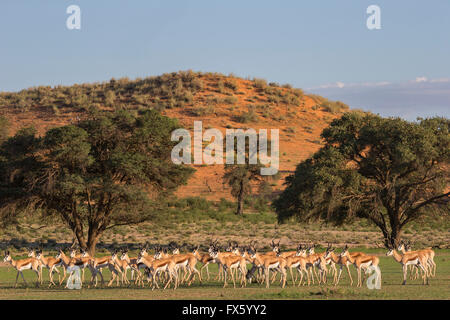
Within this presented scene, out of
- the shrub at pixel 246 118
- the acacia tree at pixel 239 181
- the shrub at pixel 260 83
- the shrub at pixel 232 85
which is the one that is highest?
the shrub at pixel 260 83

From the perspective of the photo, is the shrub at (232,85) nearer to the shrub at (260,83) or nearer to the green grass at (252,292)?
the shrub at (260,83)

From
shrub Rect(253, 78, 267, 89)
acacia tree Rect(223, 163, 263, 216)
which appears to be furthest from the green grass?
shrub Rect(253, 78, 267, 89)

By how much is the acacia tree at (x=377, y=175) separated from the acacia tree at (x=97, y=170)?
7886mm

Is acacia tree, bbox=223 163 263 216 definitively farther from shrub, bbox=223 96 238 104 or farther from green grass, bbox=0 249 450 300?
green grass, bbox=0 249 450 300

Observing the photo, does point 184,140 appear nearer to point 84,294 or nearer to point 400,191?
point 400,191

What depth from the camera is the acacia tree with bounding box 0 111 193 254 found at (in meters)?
34.5

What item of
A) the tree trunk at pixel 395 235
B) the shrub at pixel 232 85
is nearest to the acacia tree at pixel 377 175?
the tree trunk at pixel 395 235

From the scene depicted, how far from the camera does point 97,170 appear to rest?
121 ft

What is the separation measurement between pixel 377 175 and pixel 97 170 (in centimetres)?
1719

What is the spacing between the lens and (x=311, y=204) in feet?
122

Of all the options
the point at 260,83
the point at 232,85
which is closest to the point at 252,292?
the point at 232,85

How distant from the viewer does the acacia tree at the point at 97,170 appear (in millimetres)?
34500

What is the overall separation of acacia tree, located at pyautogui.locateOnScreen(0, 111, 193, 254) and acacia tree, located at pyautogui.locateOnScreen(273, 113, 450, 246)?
7.89m
